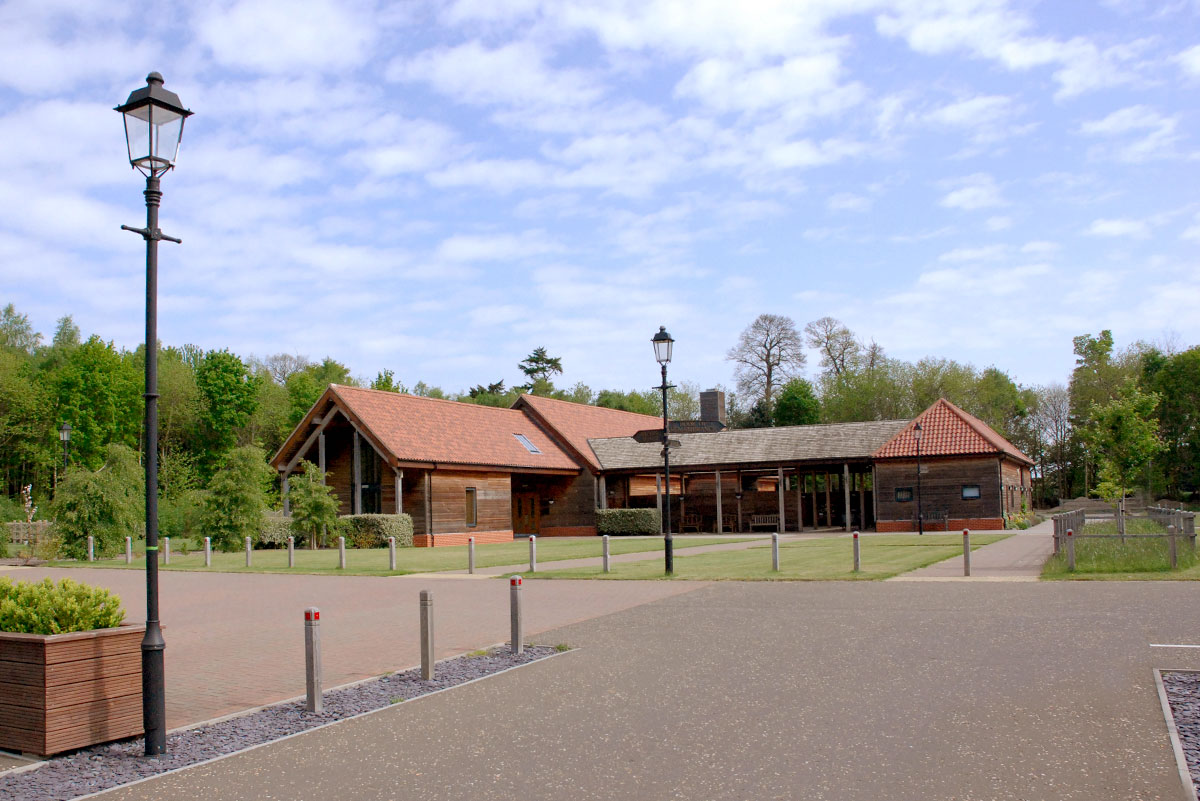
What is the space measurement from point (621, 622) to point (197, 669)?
503cm

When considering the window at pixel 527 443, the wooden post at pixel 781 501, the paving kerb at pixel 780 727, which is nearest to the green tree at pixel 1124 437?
the paving kerb at pixel 780 727

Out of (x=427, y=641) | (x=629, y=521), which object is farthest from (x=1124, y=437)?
(x=427, y=641)

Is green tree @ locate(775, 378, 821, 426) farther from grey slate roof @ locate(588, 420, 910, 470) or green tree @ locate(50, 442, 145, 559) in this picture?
green tree @ locate(50, 442, 145, 559)

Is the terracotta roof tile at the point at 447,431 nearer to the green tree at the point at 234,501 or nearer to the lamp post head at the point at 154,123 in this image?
the green tree at the point at 234,501

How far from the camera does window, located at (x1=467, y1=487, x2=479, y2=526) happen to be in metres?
37.0

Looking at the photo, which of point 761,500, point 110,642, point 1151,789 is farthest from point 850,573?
point 761,500

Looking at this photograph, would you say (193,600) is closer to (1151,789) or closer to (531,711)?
(531,711)

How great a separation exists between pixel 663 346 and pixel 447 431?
69.3 ft

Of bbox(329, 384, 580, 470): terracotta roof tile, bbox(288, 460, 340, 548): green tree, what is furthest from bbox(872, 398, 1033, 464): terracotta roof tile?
bbox(288, 460, 340, 548): green tree

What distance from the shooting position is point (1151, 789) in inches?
200

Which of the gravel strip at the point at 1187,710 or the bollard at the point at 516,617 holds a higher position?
the bollard at the point at 516,617

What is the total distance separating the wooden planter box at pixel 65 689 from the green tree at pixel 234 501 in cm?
2513

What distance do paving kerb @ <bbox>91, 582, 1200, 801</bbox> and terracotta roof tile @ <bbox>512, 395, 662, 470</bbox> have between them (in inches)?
1336

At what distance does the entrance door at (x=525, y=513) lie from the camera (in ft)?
142
